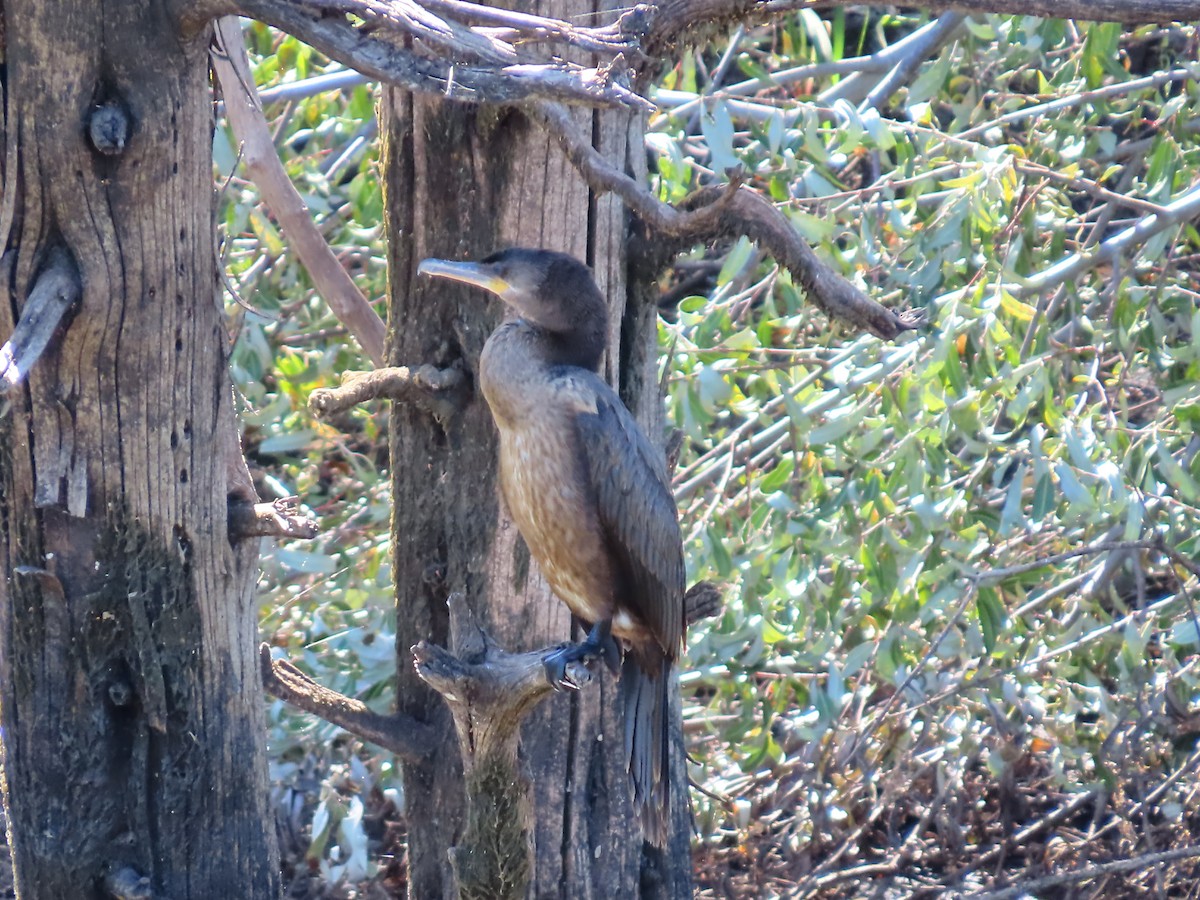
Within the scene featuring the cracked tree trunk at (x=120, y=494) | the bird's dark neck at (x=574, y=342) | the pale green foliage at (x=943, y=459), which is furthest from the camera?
the pale green foliage at (x=943, y=459)

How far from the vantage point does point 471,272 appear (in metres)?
2.96

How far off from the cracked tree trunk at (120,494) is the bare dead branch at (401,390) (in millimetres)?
432

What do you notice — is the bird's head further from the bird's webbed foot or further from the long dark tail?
the long dark tail

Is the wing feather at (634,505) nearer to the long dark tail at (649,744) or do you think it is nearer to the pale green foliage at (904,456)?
the long dark tail at (649,744)

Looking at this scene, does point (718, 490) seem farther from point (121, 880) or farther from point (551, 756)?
point (121, 880)

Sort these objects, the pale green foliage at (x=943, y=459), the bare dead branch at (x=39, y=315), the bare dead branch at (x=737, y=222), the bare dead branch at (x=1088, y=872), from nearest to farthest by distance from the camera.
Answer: the bare dead branch at (x=39, y=315) → the bare dead branch at (x=737, y=222) → the pale green foliage at (x=943, y=459) → the bare dead branch at (x=1088, y=872)

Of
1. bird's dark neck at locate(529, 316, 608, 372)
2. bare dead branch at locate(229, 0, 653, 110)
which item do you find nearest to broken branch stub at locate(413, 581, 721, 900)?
bird's dark neck at locate(529, 316, 608, 372)

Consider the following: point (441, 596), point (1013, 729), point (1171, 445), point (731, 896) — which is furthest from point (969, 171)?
point (731, 896)

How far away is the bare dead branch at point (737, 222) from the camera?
2.77 meters

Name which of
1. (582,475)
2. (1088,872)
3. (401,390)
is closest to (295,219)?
(401,390)

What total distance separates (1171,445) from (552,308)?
8.88 feet

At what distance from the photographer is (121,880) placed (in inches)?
98.1

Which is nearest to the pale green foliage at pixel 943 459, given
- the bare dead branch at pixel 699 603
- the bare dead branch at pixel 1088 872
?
the bare dead branch at pixel 1088 872

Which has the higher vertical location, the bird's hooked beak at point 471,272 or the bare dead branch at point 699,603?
the bird's hooked beak at point 471,272
